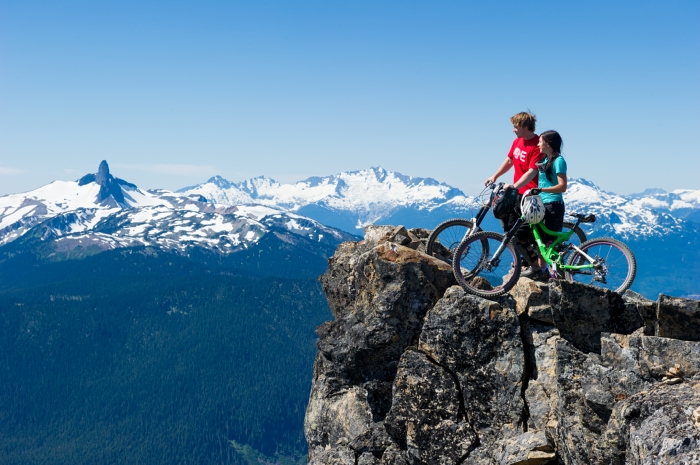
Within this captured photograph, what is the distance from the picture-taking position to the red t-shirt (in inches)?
771

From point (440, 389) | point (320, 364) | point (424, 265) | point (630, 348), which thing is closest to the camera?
point (630, 348)

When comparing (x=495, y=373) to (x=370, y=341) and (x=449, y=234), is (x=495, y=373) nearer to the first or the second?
(x=370, y=341)

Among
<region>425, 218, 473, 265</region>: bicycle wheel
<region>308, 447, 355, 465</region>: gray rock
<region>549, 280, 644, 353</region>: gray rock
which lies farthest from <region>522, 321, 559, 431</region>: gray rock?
<region>308, 447, 355, 465</region>: gray rock

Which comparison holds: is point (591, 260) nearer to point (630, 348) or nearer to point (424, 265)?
A: point (630, 348)

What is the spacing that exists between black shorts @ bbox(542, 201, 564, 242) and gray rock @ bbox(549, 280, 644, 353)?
2532 millimetres

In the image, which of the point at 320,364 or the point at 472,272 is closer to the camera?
the point at 472,272

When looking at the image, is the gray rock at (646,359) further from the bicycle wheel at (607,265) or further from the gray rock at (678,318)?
the bicycle wheel at (607,265)

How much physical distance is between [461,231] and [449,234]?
78 centimetres

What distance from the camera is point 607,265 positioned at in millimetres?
18547

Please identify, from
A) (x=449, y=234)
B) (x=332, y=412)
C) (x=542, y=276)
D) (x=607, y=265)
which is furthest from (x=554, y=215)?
(x=332, y=412)

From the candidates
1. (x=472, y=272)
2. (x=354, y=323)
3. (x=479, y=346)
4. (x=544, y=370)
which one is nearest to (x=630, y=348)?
(x=544, y=370)

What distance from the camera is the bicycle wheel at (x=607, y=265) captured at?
59.8 ft

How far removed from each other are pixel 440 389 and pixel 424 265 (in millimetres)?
5180

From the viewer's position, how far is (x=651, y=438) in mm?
12492
